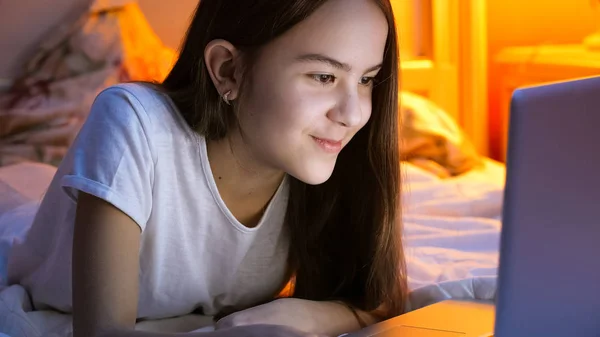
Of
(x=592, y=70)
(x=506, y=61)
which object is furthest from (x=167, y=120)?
(x=506, y=61)

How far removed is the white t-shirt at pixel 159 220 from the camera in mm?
1046

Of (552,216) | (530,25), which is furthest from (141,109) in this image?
(530,25)

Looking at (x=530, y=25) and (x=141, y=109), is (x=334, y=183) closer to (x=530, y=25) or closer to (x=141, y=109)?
(x=141, y=109)

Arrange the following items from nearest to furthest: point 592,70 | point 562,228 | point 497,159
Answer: point 562,228 → point 592,70 → point 497,159

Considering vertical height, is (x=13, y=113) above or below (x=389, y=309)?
above

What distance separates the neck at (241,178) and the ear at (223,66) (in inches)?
2.8

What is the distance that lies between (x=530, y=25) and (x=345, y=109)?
1.81 m

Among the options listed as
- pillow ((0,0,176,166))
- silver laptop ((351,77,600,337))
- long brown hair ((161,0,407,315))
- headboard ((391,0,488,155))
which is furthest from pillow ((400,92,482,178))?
silver laptop ((351,77,600,337))

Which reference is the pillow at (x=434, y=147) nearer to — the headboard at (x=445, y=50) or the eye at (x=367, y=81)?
the headboard at (x=445, y=50)

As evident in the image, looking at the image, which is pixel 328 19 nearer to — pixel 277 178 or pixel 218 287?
pixel 277 178

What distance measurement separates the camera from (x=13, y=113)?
1967 millimetres

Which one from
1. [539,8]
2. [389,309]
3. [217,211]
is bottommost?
[389,309]

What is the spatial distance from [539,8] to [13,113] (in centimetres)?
161

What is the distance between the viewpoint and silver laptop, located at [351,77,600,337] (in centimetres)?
63
